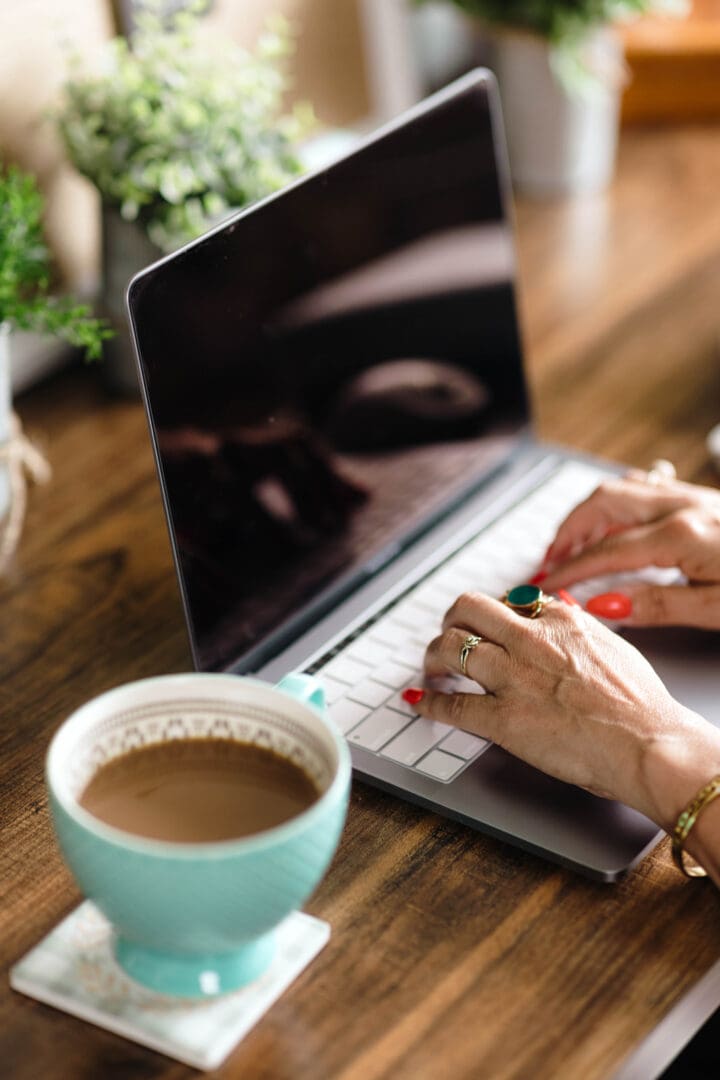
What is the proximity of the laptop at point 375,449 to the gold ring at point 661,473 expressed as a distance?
5cm

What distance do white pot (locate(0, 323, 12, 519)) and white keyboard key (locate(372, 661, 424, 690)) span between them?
0.39 metres

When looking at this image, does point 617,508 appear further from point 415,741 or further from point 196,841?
point 196,841

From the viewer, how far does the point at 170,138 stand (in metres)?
1.12

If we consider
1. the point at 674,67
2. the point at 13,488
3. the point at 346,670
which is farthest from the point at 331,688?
the point at 674,67

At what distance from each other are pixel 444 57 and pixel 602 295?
58cm

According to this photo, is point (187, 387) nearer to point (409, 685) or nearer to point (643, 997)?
point (409, 685)

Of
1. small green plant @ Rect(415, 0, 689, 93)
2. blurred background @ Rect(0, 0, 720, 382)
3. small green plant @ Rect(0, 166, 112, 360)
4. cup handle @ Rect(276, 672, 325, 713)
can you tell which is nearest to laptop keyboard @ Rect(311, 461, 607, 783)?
cup handle @ Rect(276, 672, 325, 713)

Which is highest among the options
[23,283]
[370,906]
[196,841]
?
[23,283]

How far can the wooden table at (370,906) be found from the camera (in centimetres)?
64

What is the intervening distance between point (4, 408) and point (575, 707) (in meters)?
0.54

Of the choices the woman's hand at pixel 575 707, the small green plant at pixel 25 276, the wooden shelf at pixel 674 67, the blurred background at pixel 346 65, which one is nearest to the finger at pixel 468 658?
the woman's hand at pixel 575 707

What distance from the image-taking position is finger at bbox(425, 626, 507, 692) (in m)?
0.80

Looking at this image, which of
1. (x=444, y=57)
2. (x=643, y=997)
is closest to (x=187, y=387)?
(x=643, y=997)

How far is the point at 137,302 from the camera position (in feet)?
2.60
